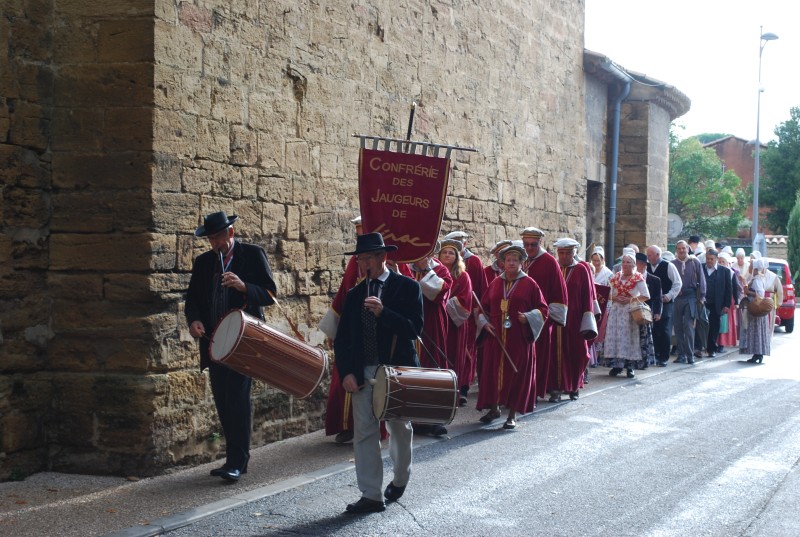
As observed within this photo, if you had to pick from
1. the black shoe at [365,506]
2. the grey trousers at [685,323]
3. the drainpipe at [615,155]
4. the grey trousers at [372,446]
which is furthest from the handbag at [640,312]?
the black shoe at [365,506]

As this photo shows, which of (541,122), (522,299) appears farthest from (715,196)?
(522,299)

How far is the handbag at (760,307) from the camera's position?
642 inches

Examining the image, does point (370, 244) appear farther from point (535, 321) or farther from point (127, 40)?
point (535, 321)

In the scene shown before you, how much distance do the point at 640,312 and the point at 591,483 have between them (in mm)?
7360

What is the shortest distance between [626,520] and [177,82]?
4.35m

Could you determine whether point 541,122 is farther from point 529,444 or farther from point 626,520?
point 626,520

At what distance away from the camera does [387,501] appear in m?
6.64

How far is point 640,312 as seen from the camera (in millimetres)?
14234

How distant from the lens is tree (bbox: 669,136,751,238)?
57250 millimetres

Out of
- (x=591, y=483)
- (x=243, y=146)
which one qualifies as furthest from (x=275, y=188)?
(x=591, y=483)

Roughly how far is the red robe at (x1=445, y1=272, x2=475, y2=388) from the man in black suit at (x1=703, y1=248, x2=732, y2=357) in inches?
288

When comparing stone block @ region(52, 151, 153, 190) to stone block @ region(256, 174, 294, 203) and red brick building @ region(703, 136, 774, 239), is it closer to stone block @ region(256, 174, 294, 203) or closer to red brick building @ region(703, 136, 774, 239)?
stone block @ region(256, 174, 294, 203)

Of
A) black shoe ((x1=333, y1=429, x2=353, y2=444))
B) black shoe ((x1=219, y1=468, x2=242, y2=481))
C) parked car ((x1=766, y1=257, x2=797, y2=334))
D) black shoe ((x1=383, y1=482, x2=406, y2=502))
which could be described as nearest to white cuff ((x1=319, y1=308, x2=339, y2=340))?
black shoe ((x1=219, y1=468, x2=242, y2=481))

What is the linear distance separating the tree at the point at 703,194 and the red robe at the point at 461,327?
48367 millimetres
